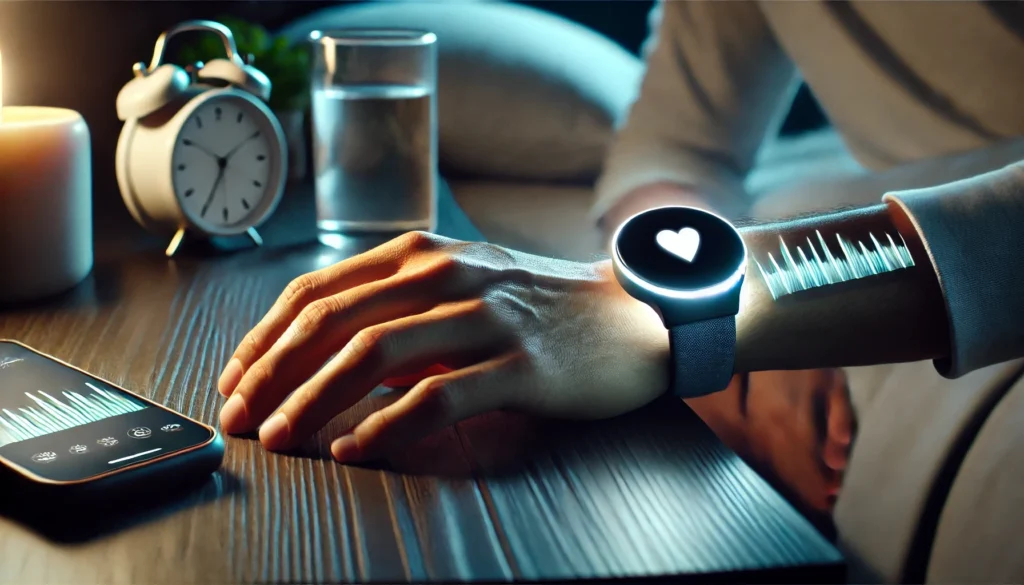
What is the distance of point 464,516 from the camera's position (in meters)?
0.43

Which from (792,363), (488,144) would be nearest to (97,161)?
(488,144)

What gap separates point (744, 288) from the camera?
63 cm

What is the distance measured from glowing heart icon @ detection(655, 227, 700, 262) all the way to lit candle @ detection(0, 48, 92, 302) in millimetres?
494

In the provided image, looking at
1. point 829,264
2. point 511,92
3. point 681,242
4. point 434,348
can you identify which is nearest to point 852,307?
point 829,264

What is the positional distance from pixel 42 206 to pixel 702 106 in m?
0.94

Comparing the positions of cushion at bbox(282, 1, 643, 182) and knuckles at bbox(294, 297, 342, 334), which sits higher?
knuckles at bbox(294, 297, 342, 334)

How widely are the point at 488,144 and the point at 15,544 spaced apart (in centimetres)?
129

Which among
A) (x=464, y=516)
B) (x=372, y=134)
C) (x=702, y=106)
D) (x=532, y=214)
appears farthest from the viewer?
(x=532, y=214)

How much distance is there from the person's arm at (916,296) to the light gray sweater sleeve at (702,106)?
636 millimetres

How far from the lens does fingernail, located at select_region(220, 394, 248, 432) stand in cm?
51

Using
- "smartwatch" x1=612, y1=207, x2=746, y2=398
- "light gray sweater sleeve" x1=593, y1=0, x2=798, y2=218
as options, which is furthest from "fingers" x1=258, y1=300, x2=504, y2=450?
"light gray sweater sleeve" x1=593, y1=0, x2=798, y2=218

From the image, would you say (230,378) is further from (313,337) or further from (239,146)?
(239,146)

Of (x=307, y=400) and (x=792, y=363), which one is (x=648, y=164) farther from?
(x=307, y=400)

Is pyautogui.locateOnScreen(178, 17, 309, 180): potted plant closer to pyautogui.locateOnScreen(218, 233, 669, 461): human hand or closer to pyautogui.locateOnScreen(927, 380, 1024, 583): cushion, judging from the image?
pyautogui.locateOnScreen(218, 233, 669, 461): human hand
